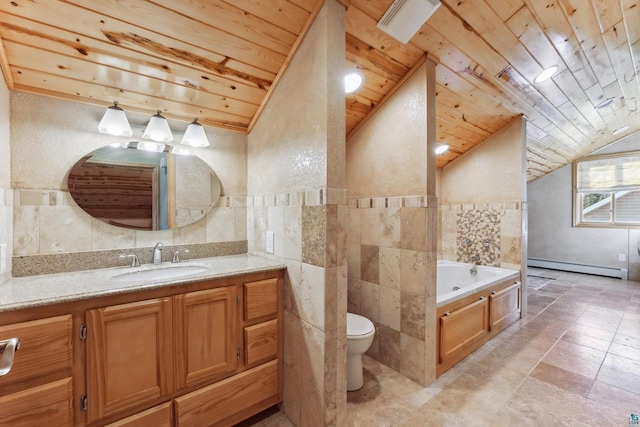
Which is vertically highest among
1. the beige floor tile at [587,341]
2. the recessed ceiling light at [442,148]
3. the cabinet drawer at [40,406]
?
the recessed ceiling light at [442,148]

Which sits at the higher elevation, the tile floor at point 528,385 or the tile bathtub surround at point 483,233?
the tile bathtub surround at point 483,233

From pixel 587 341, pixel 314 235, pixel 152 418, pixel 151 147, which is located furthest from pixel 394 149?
pixel 587 341

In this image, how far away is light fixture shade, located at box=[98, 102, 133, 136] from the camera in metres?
1.56

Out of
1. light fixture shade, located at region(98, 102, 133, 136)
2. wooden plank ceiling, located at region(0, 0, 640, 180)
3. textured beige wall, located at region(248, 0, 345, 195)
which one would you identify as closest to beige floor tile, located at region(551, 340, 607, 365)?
wooden plank ceiling, located at region(0, 0, 640, 180)

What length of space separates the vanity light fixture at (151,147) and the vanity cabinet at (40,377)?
1.12 m

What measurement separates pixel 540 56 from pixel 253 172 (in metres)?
2.33

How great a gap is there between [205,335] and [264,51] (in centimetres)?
160

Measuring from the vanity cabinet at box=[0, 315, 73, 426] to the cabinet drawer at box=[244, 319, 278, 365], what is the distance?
2.42 feet

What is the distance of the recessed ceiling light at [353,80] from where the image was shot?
1.86 metres

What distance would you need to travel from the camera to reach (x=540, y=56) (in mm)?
1989

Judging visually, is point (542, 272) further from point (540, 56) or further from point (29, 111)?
point (29, 111)

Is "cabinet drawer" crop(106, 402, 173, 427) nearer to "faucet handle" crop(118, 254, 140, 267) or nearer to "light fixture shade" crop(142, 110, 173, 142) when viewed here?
"faucet handle" crop(118, 254, 140, 267)

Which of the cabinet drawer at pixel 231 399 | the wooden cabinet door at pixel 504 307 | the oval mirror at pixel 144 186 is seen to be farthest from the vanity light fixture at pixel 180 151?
the wooden cabinet door at pixel 504 307

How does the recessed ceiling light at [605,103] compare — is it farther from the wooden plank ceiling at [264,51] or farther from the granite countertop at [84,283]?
the granite countertop at [84,283]
